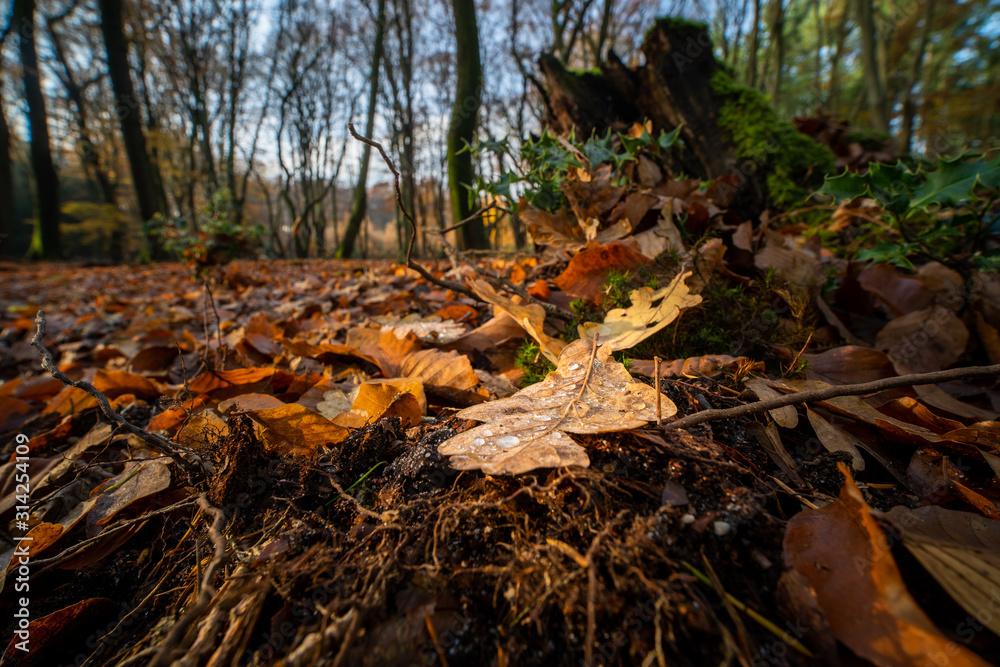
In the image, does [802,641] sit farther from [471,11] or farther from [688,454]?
[471,11]

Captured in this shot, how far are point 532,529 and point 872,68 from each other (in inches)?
440

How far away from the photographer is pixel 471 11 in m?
5.74

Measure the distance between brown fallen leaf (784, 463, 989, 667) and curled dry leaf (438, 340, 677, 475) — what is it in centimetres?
24

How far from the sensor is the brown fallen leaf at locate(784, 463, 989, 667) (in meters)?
0.42

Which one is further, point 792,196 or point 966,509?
point 792,196

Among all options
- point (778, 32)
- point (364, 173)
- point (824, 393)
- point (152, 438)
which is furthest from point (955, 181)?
point (364, 173)

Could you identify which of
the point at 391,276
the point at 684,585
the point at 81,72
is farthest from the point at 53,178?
the point at 684,585

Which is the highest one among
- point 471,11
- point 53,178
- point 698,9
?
Result: point 698,9

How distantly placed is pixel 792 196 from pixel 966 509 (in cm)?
241

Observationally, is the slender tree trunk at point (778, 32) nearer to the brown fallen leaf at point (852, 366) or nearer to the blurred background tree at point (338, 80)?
the blurred background tree at point (338, 80)

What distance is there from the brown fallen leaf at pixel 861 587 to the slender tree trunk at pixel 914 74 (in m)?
13.2

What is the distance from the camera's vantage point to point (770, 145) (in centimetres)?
258

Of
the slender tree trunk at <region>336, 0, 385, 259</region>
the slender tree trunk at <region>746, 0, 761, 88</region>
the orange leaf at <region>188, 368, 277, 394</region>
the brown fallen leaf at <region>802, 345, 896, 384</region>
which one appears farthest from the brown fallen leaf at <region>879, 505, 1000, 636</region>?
the slender tree trunk at <region>336, 0, 385, 259</region>

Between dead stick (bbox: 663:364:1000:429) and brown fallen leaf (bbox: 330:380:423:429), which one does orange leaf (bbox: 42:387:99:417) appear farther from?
dead stick (bbox: 663:364:1000:429)
